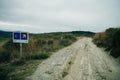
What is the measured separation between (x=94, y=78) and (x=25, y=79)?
9.33 ft

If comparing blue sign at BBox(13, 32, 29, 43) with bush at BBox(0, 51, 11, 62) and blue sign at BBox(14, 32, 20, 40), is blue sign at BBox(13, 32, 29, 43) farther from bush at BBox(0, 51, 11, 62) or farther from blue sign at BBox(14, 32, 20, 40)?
bush at BBox(0, 51, 11, 62)

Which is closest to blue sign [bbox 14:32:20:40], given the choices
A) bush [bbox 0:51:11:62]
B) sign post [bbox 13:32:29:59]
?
sign post [bbox 13:32:29:59]

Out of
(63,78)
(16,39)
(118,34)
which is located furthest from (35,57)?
(118,34)

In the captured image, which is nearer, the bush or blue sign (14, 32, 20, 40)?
blue sign (14, 32, 20, 40)

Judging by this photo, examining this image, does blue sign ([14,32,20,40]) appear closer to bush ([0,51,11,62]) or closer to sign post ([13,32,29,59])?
sign post ([13,32,29,59])

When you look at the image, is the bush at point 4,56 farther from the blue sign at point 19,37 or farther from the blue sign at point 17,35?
the blue sign at point 17,35

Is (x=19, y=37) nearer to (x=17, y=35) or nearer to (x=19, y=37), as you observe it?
(x=19, y=37)

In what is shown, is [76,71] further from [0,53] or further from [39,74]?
[0,53]

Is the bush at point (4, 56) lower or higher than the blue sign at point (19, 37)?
lower

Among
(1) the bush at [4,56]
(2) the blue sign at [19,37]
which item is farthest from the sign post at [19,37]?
(1) the bush at [4,56]

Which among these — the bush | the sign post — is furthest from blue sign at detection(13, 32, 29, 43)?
the bush

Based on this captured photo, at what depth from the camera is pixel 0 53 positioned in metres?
11.9

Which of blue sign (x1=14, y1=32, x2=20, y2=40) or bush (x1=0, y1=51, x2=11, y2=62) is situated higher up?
blue sign (x1=14, y1=32, x2=20, y2=40)

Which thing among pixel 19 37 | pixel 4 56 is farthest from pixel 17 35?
pixel 4 56
